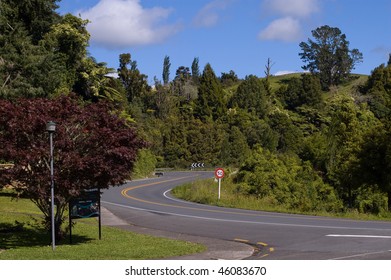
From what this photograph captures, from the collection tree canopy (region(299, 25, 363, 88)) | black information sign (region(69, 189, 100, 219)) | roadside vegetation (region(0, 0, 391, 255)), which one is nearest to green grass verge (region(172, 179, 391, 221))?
roadside vegetation (region(0, 0, 391, 255))

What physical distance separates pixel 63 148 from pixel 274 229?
8.55 m

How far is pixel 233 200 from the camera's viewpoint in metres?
33.8

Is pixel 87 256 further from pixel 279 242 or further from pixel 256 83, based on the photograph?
pixel 256 83

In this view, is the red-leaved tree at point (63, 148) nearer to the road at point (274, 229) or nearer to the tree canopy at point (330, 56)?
the road at point (274, 229)

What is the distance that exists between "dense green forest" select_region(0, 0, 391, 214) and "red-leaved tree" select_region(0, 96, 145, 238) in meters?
2.60

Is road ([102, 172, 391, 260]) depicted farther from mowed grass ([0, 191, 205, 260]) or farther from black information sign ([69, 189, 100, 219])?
black information sign ([69, 189, 100, 219])

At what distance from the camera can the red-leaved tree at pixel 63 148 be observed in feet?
47.0

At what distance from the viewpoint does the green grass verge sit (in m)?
26.3

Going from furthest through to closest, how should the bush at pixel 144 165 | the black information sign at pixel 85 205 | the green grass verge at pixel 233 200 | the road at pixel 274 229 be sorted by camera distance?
the bush at pixel 144 165, the green grass verge at pixel 233 200, the black information sign at pixel 85 205, the road at pixel 274 229

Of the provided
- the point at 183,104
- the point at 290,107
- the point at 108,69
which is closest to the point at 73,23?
the point at 108,69

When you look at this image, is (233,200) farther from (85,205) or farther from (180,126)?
(180,126)

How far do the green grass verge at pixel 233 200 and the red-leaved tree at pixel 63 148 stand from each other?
1360cm

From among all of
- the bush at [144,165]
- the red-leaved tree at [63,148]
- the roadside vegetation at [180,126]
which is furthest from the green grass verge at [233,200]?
the bush at [144,165]

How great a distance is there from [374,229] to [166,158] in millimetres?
64810
